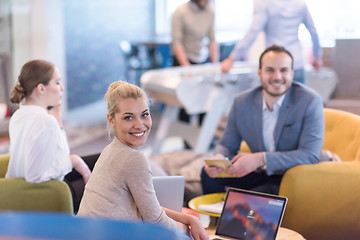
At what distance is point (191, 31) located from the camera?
534cm

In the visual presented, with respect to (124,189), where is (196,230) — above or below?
below

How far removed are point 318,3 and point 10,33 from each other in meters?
4.42

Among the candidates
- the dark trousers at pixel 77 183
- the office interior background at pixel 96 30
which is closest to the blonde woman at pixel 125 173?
the dark trousers at pixel 77 183

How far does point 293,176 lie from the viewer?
8.52 feet

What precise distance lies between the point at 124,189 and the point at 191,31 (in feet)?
11.8

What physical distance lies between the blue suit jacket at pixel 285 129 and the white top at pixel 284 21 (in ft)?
3.17

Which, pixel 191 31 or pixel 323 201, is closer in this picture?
pixel 323 201

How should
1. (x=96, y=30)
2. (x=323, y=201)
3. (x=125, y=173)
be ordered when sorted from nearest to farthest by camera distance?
(x=125, y=173)
(x=323, y=201)
(x=96, y=30)

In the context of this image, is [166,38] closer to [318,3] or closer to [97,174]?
[318,3]

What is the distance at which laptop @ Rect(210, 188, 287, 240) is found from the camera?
93.0 inches

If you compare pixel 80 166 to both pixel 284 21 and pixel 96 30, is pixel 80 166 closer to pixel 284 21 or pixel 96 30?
pixel 284 21

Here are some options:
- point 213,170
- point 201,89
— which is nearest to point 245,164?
point 213,170

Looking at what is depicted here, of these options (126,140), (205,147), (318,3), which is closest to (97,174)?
(126,140)

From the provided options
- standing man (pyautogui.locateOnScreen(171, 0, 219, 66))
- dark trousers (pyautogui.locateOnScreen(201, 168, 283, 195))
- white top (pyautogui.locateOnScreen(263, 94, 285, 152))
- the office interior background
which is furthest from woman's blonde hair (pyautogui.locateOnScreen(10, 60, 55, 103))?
the office interior background
